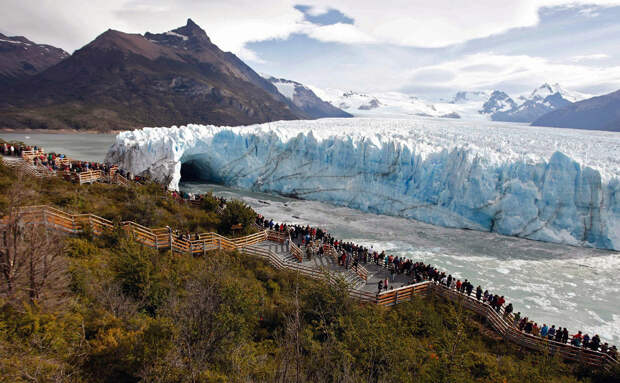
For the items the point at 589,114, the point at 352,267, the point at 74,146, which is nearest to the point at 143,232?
the point at 352,267

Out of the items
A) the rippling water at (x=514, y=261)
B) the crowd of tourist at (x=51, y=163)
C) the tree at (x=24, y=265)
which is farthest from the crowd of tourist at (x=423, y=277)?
the crowd of tourist at (x=51, y=163)

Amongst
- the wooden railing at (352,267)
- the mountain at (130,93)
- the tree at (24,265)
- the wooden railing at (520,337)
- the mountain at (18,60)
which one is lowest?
the wooden railing at (520,337)

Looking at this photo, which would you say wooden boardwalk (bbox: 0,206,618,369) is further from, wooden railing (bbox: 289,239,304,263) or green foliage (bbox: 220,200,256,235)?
green foliage (bbox: 220,200,256,235)

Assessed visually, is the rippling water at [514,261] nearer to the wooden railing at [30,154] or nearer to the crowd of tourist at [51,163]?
the crowd of tourist at [51,163]

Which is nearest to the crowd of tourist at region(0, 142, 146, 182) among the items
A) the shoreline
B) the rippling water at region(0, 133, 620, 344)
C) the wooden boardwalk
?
the wooden boardwalk

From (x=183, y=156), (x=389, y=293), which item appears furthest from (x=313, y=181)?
(x=389, y=293)

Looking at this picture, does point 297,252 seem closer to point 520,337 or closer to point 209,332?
point 520,337
